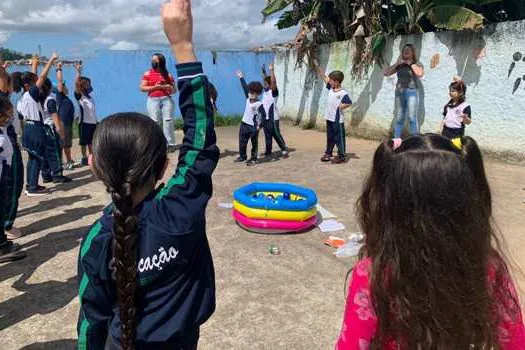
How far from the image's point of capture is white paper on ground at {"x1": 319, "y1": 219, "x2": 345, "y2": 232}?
498 cm

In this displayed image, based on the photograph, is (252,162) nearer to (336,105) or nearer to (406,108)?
(336,105)

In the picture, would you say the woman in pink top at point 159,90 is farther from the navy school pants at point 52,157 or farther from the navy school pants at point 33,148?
the navy school pants at point 33,148

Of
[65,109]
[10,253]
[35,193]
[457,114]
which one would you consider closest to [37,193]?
[35,193]

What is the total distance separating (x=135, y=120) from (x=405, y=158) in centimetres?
83

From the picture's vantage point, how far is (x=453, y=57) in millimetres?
8539

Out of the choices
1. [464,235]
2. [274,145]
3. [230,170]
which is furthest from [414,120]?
[464,235]

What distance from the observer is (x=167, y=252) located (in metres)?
1.48

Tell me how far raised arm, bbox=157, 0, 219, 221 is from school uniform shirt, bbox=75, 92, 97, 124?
22.6ft

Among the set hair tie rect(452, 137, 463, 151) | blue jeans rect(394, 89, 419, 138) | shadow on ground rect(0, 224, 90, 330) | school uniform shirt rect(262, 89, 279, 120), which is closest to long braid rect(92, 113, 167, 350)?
hair tie rect(452, 137, 463, 151)

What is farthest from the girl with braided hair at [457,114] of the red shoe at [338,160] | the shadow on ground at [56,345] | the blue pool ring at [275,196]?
the shadow on ground at [56,345]

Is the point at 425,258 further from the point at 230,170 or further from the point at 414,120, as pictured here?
the point at 414,120

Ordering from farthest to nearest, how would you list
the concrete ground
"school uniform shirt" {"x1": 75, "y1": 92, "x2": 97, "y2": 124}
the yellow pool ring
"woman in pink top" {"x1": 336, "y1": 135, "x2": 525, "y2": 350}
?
"school uniform shirt" {"x1": 75, "y1": 92, "x2": 97, "y2": 124}, the yellow pool ring, the concrete ground, "woman in pink top" {"x1": 336, "y1": 135, "x2": 525, "y2": 350}

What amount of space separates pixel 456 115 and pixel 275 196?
283cm

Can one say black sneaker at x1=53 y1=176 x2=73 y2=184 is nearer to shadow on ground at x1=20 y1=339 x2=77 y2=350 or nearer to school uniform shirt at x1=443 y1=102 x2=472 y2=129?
shadow on ground at x1=20 y1=339 x2=77 y2=350
